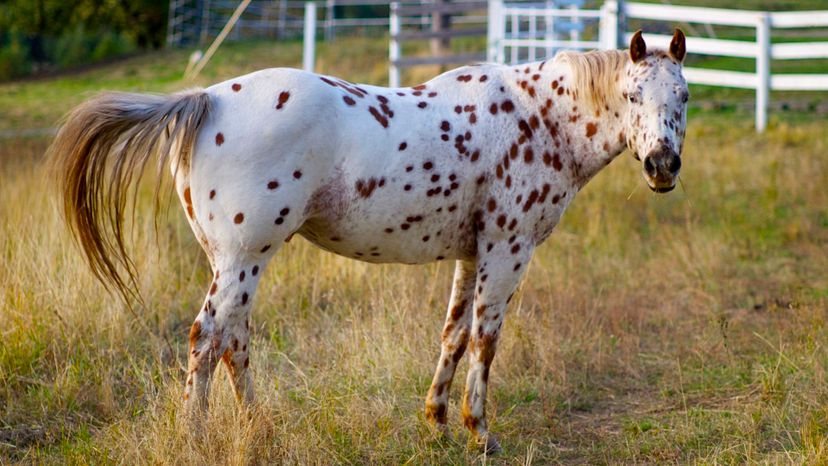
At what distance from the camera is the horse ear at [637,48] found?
13.9 feet

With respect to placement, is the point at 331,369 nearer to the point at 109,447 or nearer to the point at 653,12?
the point at 109,447

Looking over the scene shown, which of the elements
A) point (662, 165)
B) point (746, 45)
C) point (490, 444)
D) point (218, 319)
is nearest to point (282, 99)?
point (218, 319)

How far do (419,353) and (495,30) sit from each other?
10058 millimetres

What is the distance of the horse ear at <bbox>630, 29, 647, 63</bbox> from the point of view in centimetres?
425

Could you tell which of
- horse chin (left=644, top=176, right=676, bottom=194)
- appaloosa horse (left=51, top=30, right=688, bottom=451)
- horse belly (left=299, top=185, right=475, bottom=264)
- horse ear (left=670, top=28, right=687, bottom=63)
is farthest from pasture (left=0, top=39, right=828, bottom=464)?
horse ear (left=670, top=28, right=687, bottom=63)

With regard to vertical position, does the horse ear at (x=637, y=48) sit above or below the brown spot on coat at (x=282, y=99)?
above

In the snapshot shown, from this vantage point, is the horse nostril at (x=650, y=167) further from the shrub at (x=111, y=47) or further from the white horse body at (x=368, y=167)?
the shrub at (x=111, y=47)

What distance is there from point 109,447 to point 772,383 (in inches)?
129

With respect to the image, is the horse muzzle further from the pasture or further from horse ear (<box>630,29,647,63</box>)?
the pasture

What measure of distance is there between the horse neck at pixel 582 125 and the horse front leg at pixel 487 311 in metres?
0.49

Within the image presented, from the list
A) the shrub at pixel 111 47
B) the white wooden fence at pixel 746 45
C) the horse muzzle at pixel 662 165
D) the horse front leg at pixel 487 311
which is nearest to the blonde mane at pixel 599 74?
the horse muzzle at pixel 662 165

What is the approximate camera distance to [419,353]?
17.8 ft

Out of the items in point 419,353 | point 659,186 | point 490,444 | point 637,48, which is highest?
point 637,48

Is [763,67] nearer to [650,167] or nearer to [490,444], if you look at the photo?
[650,167]
